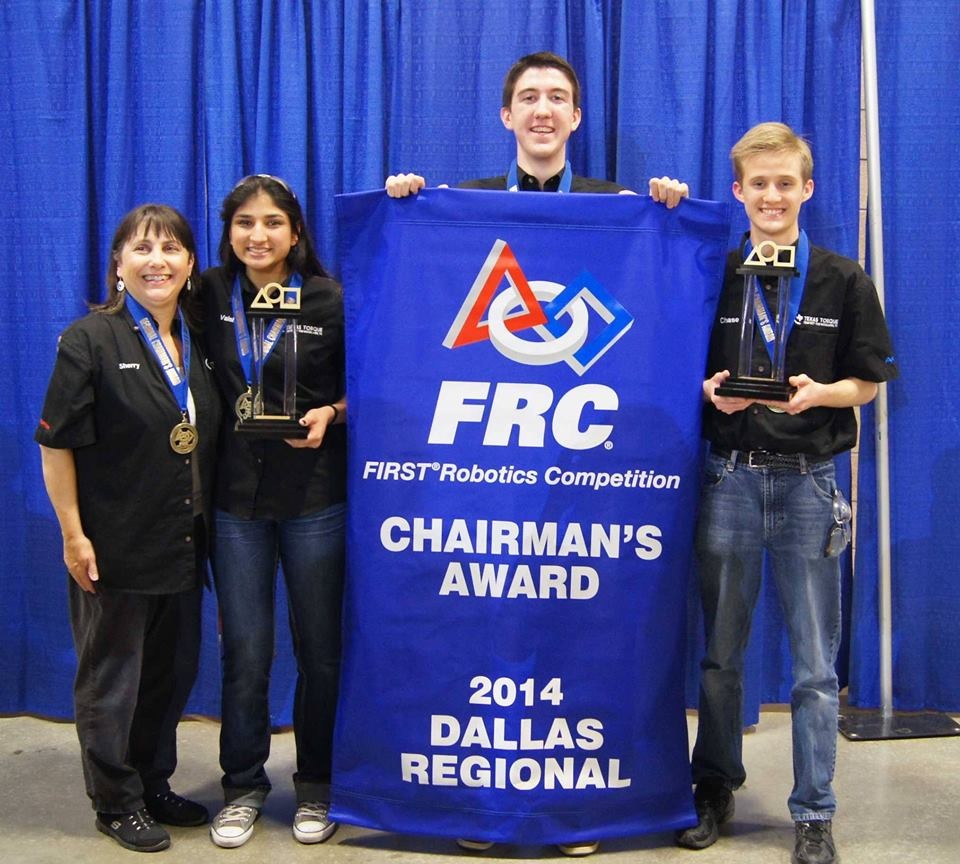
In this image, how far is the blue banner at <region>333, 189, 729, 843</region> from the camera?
2.45 m

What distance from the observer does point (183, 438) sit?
8.16ft

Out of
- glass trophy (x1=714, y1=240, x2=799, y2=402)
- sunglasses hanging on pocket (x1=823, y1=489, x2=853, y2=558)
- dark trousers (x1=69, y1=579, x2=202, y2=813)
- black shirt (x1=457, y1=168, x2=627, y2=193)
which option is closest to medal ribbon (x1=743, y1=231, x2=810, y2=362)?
glass trophy (x1=714, y1=240, x2=799, y2=402)

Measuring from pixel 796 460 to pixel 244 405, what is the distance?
1264 mm

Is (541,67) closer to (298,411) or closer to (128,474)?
(298,411)

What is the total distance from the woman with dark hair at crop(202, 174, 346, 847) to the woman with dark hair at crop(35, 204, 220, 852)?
8 cm

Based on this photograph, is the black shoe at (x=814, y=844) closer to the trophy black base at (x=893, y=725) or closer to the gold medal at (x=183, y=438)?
the trophy black base at (x=893, y=725)

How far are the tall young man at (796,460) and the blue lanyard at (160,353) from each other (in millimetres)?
1209

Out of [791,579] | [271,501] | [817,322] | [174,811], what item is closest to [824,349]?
[817,322]

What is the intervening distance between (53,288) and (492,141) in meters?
1.41

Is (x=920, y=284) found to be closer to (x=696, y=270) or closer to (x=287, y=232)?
(x=696, y=270)

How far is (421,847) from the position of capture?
2613mm

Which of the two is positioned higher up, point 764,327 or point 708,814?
point 764,327

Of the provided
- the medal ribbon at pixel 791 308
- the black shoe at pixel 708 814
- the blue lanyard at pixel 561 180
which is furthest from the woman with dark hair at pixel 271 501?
the medal ribbon at pixel 791 308

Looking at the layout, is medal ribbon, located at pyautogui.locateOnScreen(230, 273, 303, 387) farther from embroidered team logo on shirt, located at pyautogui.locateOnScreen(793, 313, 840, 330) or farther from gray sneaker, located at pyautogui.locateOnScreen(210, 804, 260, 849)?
embroidered team logo on shirt, located at pyautogui.locateOnScreen(793, 313, 840, 330)
